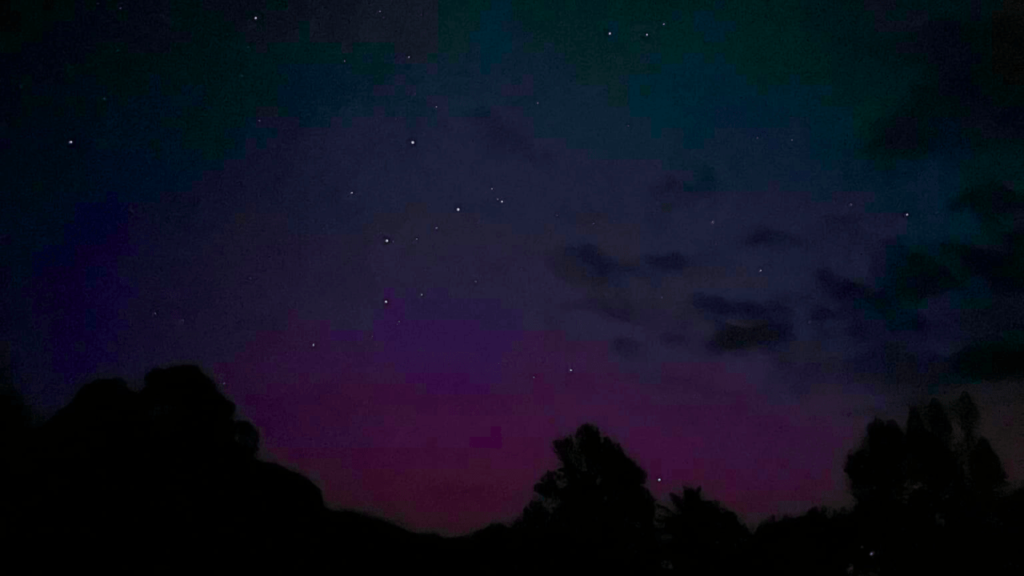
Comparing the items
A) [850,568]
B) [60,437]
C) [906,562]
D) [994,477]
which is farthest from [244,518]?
[994,477]

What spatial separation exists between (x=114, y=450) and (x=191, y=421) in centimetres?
224

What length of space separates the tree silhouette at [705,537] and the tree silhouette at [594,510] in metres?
1.53

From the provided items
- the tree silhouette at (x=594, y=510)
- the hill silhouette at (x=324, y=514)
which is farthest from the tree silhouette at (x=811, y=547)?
the tree silhouette at (x=594, y=510)

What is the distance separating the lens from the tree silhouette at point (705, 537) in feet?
73.3

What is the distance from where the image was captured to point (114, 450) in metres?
21.8

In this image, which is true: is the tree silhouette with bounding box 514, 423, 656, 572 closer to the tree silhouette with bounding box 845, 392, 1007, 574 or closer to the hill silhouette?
the hill silhouette

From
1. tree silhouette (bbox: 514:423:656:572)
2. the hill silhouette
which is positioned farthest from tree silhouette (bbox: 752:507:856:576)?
tree silhouette (bbox: 514:423:656:572)

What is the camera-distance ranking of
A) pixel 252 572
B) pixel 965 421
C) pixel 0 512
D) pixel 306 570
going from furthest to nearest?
pixel 965 421
pixel 306 570
pixel 252 572
pixel 0 512

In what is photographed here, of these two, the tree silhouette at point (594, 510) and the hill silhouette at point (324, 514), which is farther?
the tree silhouette at point (594, 510)

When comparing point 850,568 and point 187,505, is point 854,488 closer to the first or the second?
point 850,568

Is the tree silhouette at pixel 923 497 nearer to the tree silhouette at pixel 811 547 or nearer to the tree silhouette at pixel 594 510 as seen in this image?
the tree silhouette at pixel 811 547

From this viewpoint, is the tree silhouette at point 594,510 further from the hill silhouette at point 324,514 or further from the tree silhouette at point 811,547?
the tree silhouette at point 811,547

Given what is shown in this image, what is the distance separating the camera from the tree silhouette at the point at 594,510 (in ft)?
78.8

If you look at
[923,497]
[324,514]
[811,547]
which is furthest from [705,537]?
[324,514]
